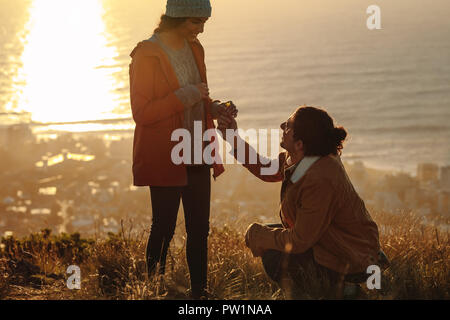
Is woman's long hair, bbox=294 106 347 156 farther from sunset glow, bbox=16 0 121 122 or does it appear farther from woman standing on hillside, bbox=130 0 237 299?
sunset glow, bbox=16 0 121 122

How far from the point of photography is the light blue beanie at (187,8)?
149 inches

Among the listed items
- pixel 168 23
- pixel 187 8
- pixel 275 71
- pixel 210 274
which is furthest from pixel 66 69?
pixel 187 8

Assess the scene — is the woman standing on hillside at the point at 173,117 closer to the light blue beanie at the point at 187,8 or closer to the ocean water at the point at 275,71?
the light blue beanie at the point at 187,8

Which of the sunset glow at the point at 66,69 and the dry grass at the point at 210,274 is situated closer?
the dry grass at the point at 210,274

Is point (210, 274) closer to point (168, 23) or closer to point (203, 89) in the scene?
point (203, 89)

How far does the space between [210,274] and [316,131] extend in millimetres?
1297

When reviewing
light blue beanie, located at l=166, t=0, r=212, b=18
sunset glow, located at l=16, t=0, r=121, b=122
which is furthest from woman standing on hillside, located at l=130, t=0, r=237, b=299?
sunset glow, located at l=16, t=0, r=121, b=122

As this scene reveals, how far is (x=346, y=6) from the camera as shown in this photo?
16938 cm

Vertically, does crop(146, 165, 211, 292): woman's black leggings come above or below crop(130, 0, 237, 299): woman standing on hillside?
below

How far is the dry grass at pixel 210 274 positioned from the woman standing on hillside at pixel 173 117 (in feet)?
0.91

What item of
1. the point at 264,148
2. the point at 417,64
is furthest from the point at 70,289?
the point at 417,64

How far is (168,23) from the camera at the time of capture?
3.89m

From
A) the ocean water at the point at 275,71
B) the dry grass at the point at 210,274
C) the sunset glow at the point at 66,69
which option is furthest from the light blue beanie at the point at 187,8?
the sunset glow at the point at 66,69

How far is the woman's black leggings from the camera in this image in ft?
13.1
